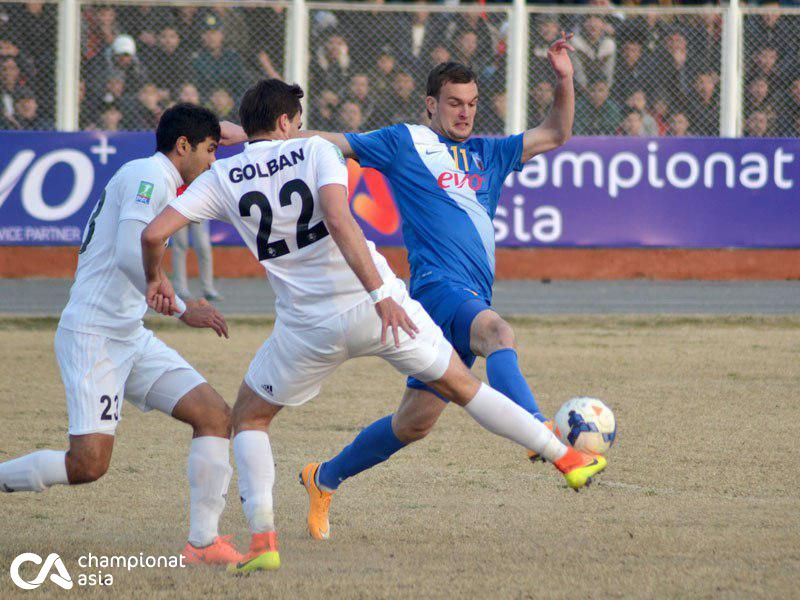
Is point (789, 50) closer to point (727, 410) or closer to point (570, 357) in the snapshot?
point (570, 357)

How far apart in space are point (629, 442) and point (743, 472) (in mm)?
1052

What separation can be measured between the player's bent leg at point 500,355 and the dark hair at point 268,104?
4.61 feet

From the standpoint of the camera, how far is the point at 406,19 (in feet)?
54.7

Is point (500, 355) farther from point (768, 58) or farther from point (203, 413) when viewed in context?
point (768, 58)

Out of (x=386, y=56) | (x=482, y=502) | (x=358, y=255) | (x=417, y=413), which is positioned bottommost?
(x=482, y=502)

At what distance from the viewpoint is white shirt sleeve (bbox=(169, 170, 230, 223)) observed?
16.8 ft

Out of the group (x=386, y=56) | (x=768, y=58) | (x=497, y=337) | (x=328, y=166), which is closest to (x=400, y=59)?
(x=386, y=56)

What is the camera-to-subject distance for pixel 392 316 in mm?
4977

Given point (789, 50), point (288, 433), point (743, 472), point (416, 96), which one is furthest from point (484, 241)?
point (789, 50)

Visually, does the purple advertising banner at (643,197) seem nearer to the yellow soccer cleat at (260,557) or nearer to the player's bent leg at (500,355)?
the player's bent leg at (500,355)

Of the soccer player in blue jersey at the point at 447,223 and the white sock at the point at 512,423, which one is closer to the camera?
the white sock at the point at 512,423

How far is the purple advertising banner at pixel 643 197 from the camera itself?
51.7 ft

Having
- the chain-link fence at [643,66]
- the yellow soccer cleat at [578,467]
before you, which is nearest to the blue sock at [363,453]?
the yellow soccer cleat at [578,467]

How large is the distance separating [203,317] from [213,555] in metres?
0.99
